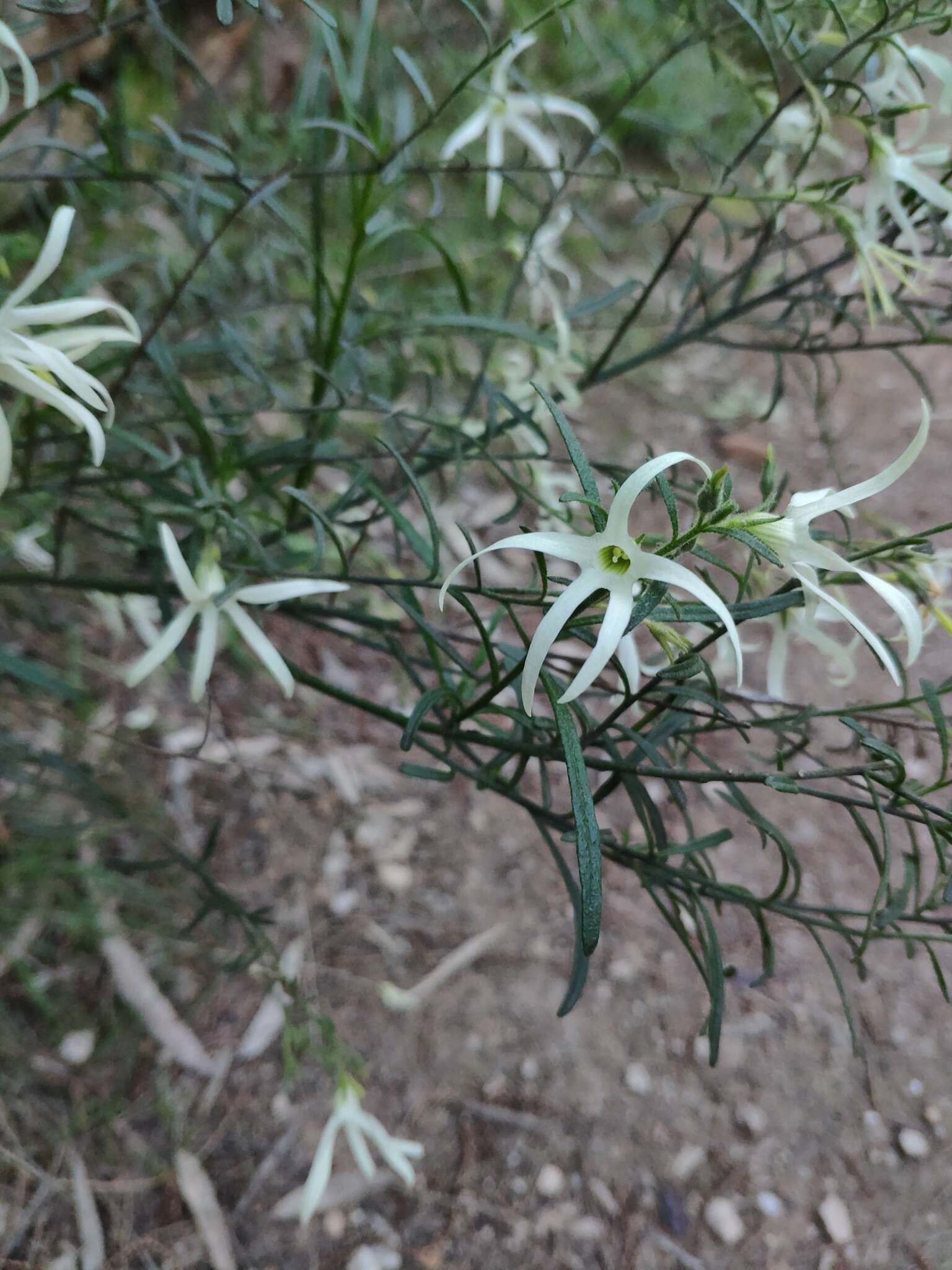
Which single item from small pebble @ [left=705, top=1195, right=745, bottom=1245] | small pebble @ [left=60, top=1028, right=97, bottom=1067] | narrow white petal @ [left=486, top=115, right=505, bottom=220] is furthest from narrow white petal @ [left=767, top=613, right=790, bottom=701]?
small pebble @ [left=60, top=1028, right=97, bottom=1067]

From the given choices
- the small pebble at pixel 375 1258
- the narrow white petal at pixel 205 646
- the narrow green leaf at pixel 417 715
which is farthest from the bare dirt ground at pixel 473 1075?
the narrow green leaf at pixel 417 715

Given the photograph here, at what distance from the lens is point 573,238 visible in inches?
85.0

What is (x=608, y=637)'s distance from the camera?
399 mm

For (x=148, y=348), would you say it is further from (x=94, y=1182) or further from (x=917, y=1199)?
(x=917, y=1199)

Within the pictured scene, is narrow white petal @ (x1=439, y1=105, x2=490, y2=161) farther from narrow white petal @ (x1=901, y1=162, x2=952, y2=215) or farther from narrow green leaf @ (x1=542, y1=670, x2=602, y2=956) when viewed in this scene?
narrow green leaf @ (x1=542, y1=670, x2=602, y2=956)

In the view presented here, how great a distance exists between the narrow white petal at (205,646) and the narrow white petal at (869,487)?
0.36 metres

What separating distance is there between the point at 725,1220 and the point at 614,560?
2.51ft

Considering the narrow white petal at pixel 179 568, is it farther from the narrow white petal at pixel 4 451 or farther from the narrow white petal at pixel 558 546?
the narrow white petal at pixel 558 546

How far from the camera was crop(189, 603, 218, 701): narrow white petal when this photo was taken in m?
0.62

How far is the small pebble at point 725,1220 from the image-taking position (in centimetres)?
91

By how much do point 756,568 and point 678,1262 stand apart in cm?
64

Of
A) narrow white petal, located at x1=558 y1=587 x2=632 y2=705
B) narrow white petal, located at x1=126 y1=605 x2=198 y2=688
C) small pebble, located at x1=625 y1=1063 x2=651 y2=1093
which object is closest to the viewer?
narrow white petal, located at x1=558 y1=587 x2=632 y2=705

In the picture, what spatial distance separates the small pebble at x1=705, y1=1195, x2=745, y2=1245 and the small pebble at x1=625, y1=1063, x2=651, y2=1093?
12cm

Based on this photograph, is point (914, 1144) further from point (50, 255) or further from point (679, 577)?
point (50, 255)
